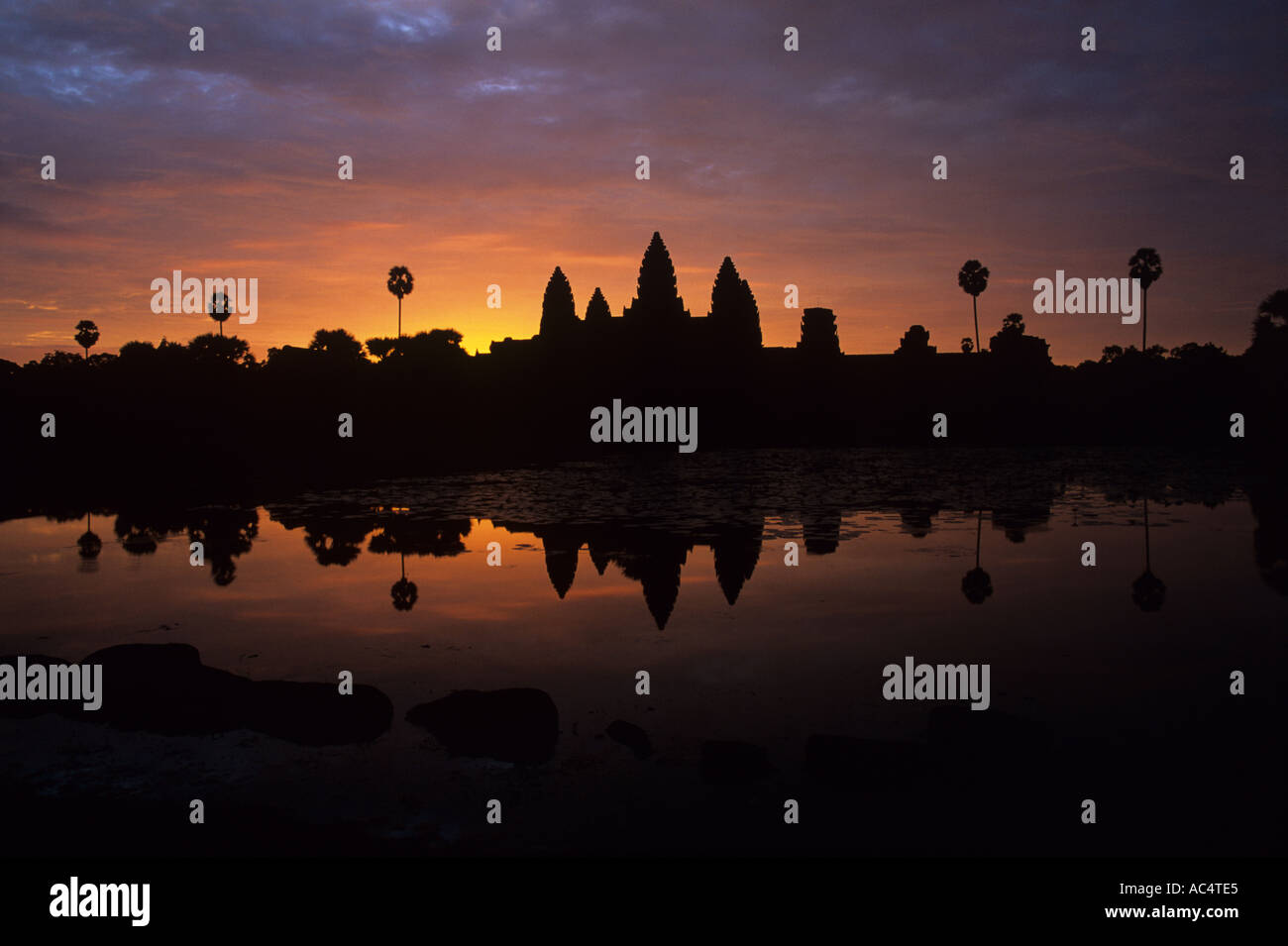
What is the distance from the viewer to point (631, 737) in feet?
25.4

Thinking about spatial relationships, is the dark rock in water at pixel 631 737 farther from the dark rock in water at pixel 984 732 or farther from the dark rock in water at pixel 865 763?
the dark rock in water at pixel 984 732

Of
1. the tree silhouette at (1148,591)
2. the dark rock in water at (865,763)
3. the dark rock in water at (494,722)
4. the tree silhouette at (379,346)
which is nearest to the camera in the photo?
the dark rock in water at (865,763)

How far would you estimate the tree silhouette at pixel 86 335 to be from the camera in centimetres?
10188

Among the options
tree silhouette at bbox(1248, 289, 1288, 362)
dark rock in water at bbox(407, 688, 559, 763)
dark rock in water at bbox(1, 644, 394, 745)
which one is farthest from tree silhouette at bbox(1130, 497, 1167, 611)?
tree silhouette at bbox(1248, 289, 1288, 362)

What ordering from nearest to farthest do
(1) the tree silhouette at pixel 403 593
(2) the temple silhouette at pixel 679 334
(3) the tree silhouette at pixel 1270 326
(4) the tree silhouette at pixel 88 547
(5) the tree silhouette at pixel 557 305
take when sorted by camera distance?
(1) the tree silhouette at pixel 403 593 → (4) the tree silhouette at pixel 88 547 → (3) the tree silhouette at pixel 1270 326 → (2) the temple silhouette at pixel 679 334 → (5) the tree silhouette at pixel 557 305

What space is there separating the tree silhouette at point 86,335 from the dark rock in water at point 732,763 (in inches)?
4635

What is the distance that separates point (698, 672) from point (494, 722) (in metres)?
2.65

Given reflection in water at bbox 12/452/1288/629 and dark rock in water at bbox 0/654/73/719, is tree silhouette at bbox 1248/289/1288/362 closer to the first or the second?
reflection in water at bbox 12/452/1288/629

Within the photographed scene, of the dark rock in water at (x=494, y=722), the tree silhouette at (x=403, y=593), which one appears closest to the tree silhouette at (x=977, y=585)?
the dark rock in water at (x=494, y=722)

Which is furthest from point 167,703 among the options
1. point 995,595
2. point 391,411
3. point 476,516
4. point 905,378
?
point 905,378

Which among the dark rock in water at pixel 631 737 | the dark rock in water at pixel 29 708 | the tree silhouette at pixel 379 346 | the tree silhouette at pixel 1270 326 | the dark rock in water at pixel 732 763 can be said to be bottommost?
the dark rock in water at pixel 732 763

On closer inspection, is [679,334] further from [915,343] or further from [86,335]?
[86,335]
